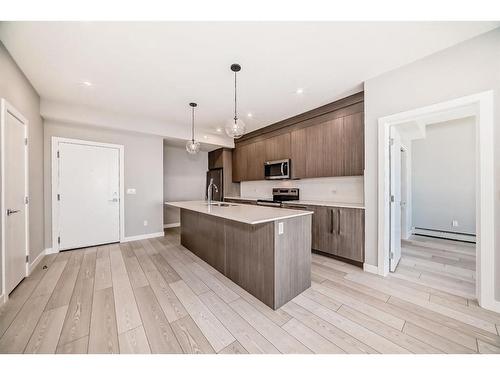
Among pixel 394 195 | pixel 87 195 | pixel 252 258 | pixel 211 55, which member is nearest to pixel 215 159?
pixel 87 195

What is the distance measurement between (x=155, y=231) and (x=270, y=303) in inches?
140

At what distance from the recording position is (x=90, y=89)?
9.02 ft

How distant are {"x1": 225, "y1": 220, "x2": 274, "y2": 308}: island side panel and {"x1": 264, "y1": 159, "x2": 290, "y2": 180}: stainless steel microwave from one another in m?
2.04

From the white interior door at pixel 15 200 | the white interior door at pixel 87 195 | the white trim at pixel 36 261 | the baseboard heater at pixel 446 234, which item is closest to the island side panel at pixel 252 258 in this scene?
the white interior door at pixel 15 200

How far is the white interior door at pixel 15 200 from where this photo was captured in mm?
1997

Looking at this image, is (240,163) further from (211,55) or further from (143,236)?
(211,55)

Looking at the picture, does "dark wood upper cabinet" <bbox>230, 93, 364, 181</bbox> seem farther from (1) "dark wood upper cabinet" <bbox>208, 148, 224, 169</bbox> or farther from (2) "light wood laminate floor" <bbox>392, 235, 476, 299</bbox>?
(2) "light wood laminate floor" <bbox>392, 235, 476, 299</bbox>

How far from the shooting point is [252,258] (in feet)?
6.64

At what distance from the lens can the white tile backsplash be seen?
11.0ft

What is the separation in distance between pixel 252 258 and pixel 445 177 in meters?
4.79

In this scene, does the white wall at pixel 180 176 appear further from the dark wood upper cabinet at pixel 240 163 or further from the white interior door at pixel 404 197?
the white interior door at pixel 404 197

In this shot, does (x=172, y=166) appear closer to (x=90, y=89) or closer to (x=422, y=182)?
(x=90, y=89)
